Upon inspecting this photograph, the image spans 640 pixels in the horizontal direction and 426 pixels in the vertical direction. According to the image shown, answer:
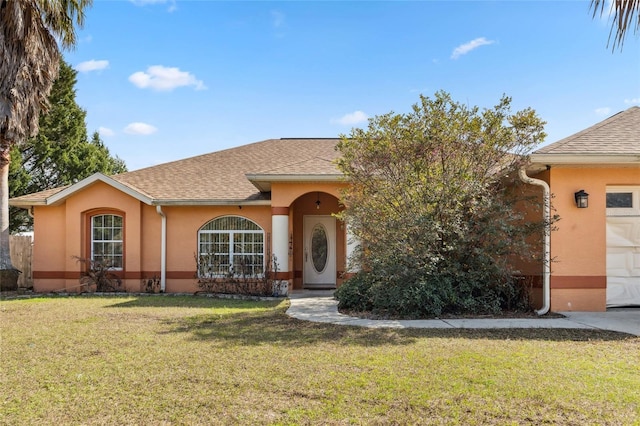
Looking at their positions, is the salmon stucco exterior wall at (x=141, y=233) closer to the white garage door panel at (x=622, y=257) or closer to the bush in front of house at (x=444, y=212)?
the bush in front of house at (x=444, y=212)

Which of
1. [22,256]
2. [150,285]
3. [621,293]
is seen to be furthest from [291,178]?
[22,256]

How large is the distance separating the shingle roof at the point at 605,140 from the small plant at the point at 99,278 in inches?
498

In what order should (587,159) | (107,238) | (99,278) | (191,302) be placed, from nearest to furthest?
(587,159) → (191,302) → (99,278) → (107,238)

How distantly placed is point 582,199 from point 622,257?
69.6 inches

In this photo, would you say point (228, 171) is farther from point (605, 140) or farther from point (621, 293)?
point (621, 293)

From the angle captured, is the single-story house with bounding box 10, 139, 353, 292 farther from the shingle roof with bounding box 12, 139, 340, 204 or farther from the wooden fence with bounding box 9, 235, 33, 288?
the wooden fence with bounding box 9, 235, 33, 288

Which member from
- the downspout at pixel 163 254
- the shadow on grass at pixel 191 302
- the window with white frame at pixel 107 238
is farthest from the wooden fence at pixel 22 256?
the shadow on grass at pixel 191 302

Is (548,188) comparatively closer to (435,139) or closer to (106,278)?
(435,139)

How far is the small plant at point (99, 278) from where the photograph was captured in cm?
1455

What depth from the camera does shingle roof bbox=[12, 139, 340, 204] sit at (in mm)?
14484

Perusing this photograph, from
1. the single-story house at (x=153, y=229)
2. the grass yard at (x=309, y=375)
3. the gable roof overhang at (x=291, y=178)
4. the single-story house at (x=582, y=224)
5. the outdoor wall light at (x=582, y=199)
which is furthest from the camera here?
the single-story house at (x=153, y=229)

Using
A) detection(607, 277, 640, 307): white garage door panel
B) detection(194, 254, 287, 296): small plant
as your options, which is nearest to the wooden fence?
detection(194, 254, 287, 296): small plant

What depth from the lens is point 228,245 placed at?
15.0 m

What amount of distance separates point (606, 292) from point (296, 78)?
12059mm
